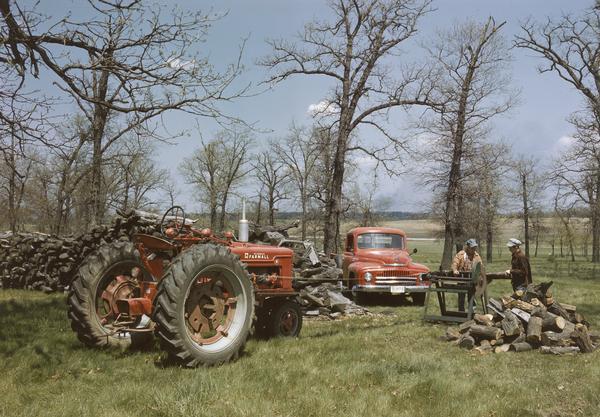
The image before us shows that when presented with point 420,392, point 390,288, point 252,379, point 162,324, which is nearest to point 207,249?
point 162,324

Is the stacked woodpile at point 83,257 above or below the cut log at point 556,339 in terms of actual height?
above

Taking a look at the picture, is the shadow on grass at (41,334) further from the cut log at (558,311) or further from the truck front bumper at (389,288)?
the truck front bumper at (389,288)

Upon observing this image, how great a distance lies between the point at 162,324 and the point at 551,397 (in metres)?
4.06

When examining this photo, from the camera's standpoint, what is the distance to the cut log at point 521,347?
764 cm

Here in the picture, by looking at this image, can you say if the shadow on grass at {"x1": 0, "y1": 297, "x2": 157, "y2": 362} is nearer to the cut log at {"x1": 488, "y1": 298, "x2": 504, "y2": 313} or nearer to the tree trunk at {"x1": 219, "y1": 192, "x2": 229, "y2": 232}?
the cut log at {"x1": 488, "y1": 298, "x2": 504, "y2": 313}

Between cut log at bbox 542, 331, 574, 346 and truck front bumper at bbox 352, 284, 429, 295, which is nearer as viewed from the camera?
cut log at bbox 542, 331, 574, 346

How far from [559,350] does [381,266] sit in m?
6.37

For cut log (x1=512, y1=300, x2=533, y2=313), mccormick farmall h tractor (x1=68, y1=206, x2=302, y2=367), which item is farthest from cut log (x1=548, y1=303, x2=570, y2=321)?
mccormick farmall h tractor (x1=68, y1=206, x2=302, y2=367)

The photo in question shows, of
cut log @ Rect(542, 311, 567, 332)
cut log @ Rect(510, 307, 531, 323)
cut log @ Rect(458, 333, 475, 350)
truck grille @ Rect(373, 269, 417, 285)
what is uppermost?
truck grille @ Rect(373, 269, 417, 285)

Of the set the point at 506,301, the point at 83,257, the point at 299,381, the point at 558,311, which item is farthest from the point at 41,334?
the point at 558,311

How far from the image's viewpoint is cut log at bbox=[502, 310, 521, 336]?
26.3 ft

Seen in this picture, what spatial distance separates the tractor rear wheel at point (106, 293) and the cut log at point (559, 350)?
18.1ft

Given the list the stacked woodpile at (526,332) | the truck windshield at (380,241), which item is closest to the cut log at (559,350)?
the stacked woodpile at (526,332)

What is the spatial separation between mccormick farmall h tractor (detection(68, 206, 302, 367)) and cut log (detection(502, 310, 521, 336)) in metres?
3.52
